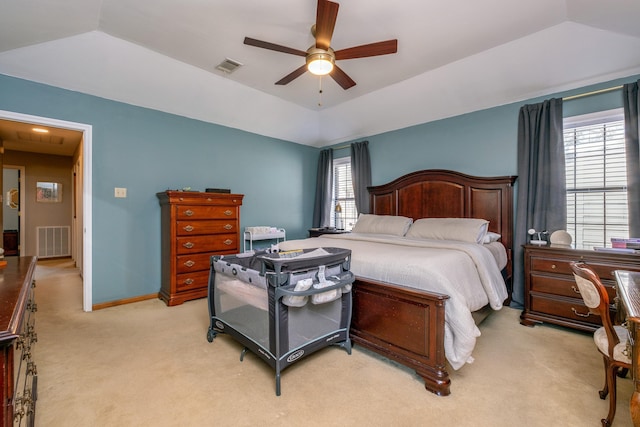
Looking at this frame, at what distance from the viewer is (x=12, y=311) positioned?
0.93 m

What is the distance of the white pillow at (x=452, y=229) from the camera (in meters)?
3.18

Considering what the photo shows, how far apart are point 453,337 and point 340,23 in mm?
2833

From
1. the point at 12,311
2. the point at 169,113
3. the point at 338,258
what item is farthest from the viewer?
the point at 169,113

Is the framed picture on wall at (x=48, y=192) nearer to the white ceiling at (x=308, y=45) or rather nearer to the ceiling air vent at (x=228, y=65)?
the white ceiling at (x=308, y=45)

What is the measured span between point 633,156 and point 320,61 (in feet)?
10.3

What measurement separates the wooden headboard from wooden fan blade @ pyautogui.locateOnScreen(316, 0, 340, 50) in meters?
2.51

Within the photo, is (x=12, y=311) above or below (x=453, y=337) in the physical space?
above

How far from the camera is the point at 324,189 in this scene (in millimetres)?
5633

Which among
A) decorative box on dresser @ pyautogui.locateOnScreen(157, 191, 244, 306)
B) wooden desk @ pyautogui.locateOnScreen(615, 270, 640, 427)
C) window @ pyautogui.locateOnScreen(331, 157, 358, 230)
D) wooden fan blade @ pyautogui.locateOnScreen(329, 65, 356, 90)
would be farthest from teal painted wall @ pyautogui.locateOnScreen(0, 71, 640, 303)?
wooden desk @ pyautogui.locateOnScreen(615, 270, 640, 427)

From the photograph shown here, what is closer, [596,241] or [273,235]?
[596,241]

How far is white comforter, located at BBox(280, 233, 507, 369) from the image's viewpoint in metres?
1.86

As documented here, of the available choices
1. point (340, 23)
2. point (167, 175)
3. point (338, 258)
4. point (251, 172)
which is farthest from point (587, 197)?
point (167, 175)

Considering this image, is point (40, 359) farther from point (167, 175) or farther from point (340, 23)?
point (340, 23)

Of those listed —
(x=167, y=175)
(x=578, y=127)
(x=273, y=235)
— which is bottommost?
(x=273, y=235)
